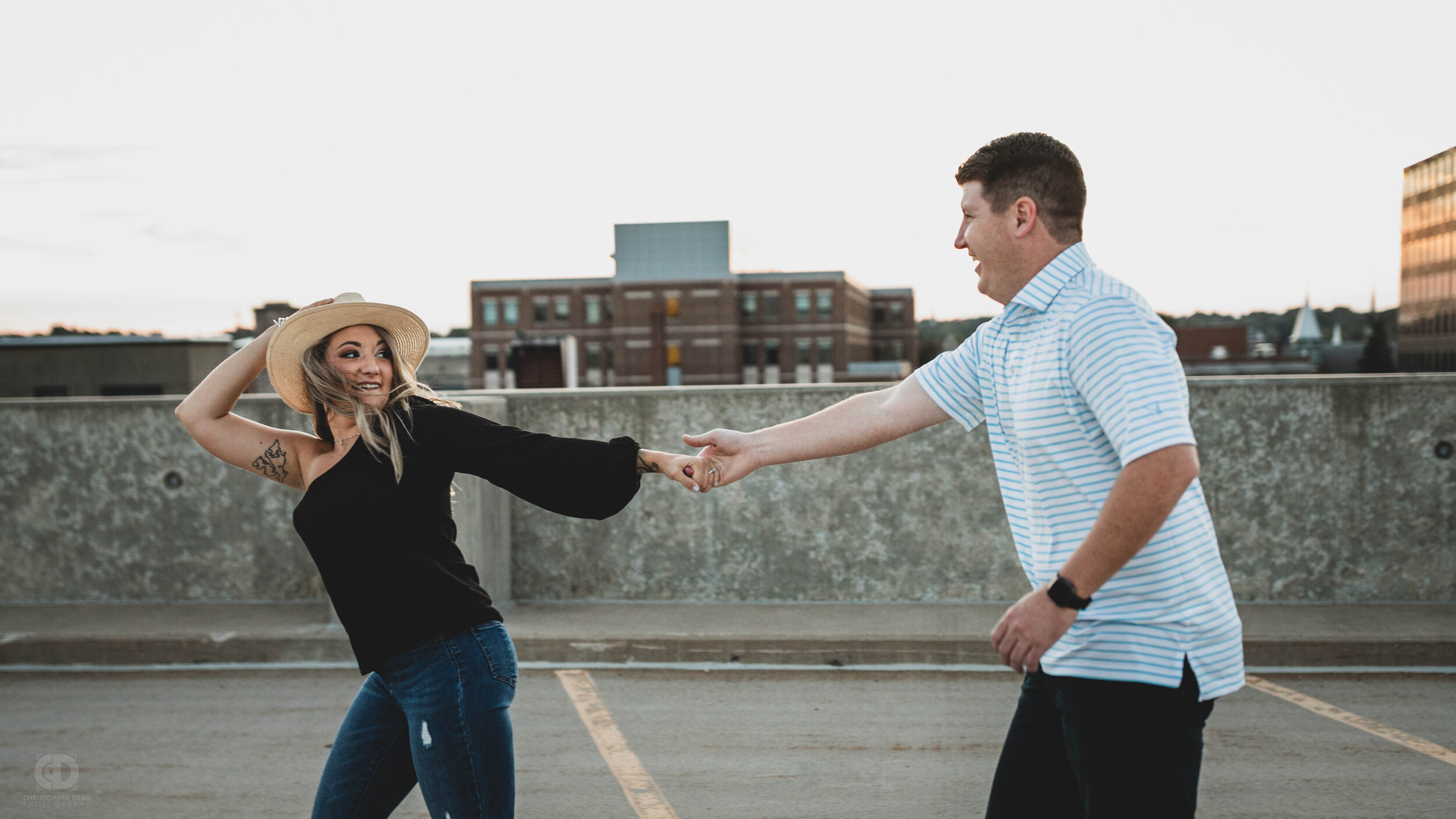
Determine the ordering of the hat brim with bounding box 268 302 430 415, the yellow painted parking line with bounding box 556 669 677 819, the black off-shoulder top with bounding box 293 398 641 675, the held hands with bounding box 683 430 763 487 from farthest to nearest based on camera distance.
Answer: the yellow painted parking line with bounding box 556 669 677 819 → the held hands with bounding box 683 430 763 487 → the hat brim with bounding box 268 302 430 415 → the black off-shoulder top with bounding box 293 398 641 675

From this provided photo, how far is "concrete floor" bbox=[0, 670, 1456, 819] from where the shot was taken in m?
4.50

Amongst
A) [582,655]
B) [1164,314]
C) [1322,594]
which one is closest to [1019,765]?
[582,655]

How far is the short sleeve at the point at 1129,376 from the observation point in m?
2.07

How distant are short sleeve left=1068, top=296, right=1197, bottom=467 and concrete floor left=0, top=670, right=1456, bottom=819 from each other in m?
2.80

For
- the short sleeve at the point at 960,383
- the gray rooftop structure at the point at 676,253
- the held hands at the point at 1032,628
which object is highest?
the gray rooftop structure at the point at 676,253

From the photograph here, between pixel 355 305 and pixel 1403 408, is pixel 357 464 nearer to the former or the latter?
pixel 355 305

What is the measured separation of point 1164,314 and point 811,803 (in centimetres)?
14718

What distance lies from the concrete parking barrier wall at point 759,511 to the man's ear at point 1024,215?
4.83m

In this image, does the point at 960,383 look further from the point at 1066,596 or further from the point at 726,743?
the point at 726,743

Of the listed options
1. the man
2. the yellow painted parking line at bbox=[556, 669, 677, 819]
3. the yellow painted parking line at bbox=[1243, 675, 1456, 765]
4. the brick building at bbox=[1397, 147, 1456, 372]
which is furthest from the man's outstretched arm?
the brick building at bbox=[1397, 147, 1456, 372]

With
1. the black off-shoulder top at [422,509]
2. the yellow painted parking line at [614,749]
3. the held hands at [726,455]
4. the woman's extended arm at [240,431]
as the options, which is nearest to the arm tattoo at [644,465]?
the black off-shoulder top at [422,509]

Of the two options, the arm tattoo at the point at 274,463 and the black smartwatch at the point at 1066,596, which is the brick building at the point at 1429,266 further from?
the arm tattoo at the point at 274,463

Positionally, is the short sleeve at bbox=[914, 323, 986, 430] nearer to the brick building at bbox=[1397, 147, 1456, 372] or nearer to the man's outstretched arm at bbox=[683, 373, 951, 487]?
the man's outstretched arm at bbox=[683, 373, 951, 487]

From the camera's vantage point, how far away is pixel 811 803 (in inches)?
176
